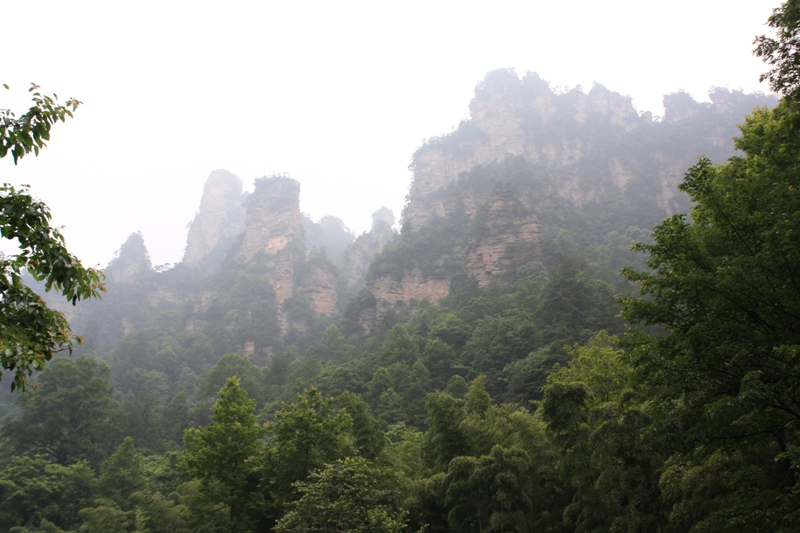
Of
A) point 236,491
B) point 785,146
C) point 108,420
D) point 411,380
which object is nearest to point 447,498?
point 236,491

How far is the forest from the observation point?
761 cm

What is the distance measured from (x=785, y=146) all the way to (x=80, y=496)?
33.5 m

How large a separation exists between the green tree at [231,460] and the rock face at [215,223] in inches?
4070

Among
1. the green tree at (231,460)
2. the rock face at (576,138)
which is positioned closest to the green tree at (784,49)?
the green tree at (231,460)

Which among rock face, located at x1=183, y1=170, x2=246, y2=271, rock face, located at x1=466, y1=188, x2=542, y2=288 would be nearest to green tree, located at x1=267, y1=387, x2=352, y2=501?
rock face, located at x1=466, y1=188, x2=542, y2=288

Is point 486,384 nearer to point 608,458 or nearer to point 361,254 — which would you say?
point 608,458

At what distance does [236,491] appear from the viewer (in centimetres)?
1634

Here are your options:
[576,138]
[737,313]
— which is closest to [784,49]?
[737,313]

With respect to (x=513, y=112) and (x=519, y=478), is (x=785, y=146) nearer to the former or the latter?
(x=519, y=478)

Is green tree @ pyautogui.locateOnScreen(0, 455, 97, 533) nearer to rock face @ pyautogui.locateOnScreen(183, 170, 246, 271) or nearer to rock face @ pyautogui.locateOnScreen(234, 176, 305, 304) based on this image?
rock face @ pyautogui.locateOnScreen(234, 176, 305, 304)

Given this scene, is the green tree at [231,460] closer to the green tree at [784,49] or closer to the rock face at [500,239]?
the green tree at [784,49]

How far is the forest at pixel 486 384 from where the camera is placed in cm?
761

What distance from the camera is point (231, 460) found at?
16.9 m

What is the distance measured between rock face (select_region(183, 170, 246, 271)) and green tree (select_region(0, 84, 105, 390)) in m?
116
